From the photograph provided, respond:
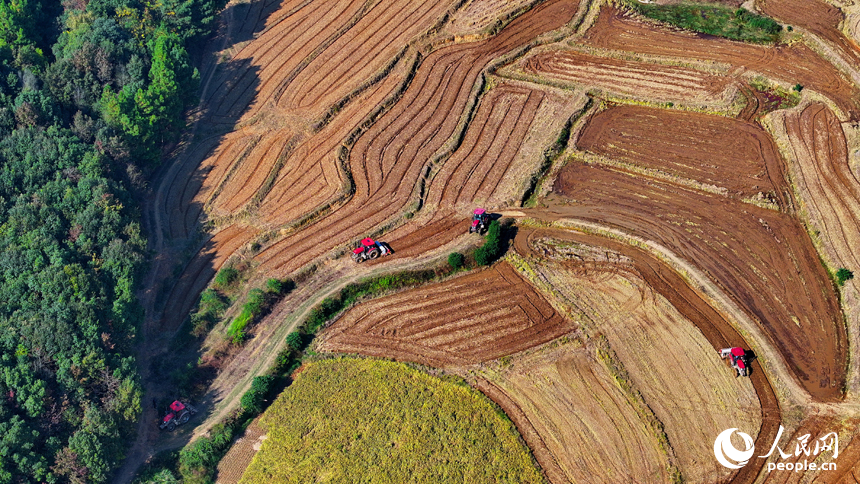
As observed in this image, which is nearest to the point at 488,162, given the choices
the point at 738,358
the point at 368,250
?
the point at 368,250

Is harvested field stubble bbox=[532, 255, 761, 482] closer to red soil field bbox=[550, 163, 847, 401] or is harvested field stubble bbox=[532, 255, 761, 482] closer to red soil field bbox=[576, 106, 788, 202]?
red soil field bbox=[550, 163, 847, 401]

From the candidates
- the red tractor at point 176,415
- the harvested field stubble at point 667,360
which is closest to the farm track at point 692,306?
the harvested field stubble at point 667,360

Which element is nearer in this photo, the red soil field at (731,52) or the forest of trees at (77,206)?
the forest of trees at (77,206)

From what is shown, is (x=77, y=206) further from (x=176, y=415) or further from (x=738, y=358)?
(x=738, y=358)

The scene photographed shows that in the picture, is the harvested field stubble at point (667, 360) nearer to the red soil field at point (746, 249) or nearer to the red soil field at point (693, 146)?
the red soil field at point (746, 249)

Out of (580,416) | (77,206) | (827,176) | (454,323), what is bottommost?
(77,206)

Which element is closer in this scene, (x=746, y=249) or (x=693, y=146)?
(x=746, y=249)

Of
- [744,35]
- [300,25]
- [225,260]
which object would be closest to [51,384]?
[225,260]

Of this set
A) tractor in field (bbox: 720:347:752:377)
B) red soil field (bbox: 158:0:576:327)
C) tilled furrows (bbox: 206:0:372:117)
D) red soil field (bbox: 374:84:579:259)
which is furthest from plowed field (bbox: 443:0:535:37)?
tractor in field (bbox: 720:347:752:377)
